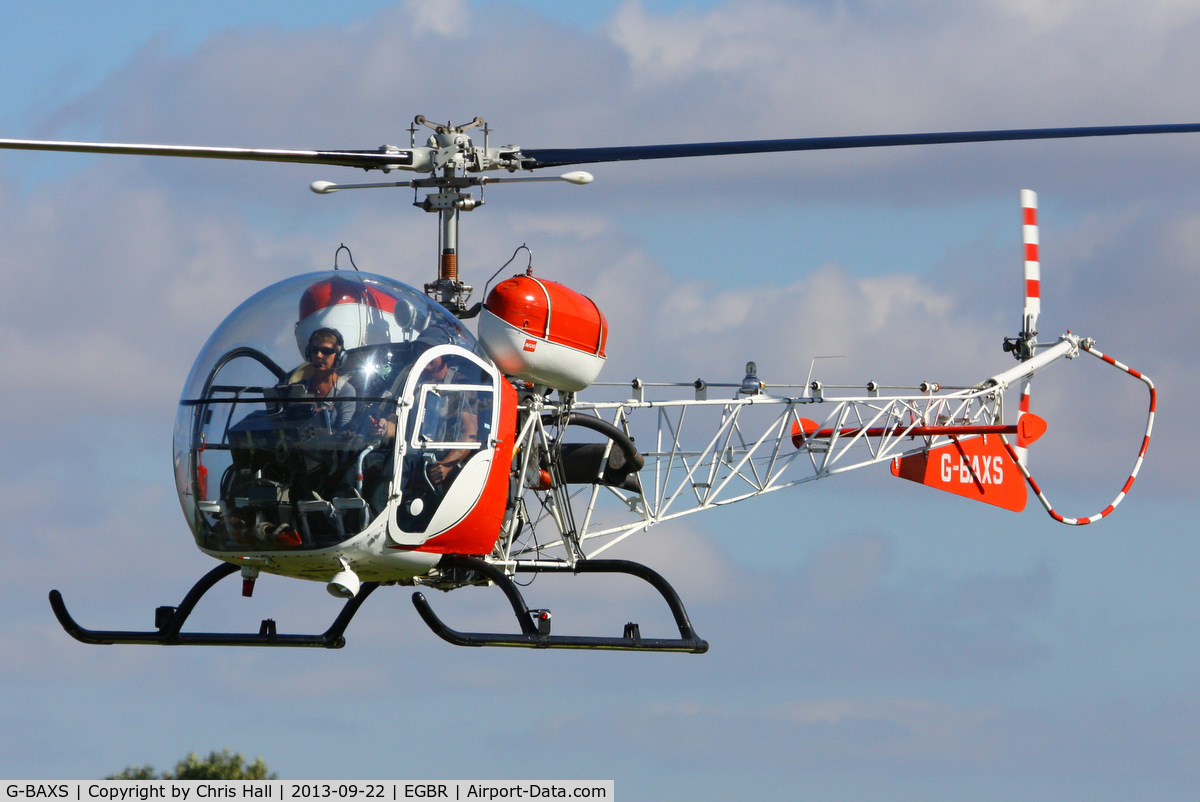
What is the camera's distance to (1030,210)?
92.6ft

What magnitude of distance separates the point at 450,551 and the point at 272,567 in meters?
1.54

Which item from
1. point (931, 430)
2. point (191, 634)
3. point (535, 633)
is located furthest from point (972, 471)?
point (191, 634)

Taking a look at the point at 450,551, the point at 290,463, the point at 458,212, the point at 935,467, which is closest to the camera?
the point at 290,463

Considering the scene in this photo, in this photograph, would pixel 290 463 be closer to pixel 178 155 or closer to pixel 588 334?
pixel 178 155

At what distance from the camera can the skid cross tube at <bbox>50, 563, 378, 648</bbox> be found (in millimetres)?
17828

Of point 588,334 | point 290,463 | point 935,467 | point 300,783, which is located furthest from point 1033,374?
point 290,463

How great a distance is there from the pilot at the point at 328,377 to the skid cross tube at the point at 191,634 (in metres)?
2.46

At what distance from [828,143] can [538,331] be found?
3.32 m

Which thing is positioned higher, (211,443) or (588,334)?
(588,334)

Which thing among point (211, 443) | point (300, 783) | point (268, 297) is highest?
point (268, 297)

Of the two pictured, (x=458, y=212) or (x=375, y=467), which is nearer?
(x=375, y=467)

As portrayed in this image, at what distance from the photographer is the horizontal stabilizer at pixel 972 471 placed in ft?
85.4

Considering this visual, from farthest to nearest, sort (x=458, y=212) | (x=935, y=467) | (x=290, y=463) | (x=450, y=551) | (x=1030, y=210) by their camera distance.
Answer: (x=1030, y=210) < (x=935, y=467) < (x=458, y=212) < (x=450, y=551) < (x=290, y=463)

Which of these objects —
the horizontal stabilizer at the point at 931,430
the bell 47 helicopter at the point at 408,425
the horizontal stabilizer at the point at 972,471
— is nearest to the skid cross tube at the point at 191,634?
the bell 47 helicopter at the point at 408,425
